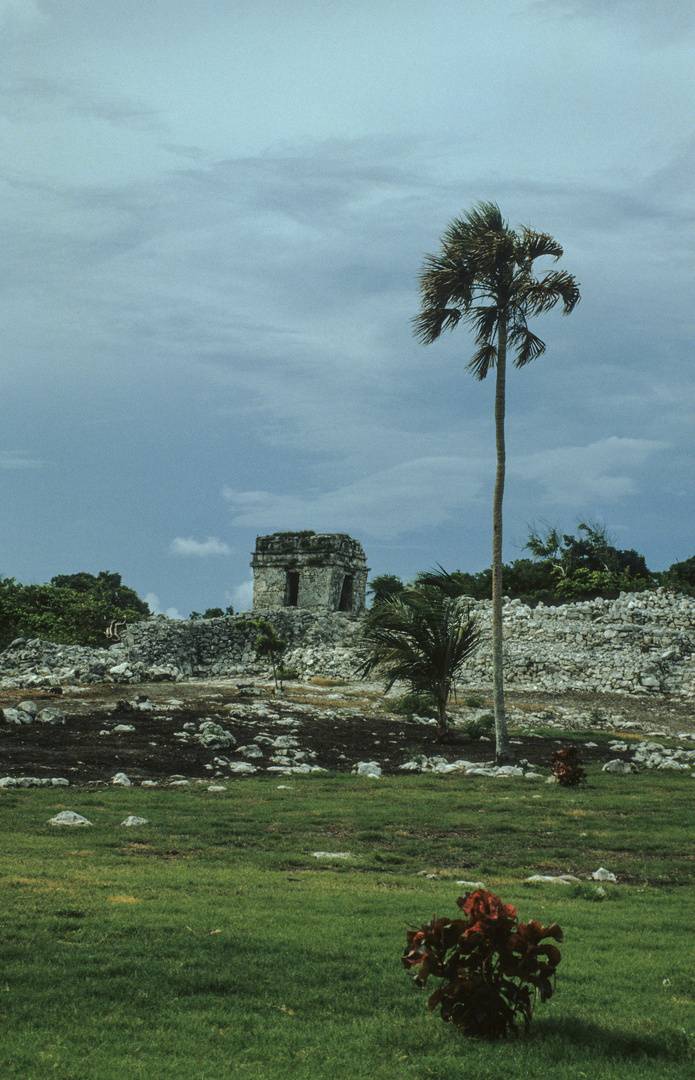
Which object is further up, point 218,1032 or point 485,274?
point 485,274

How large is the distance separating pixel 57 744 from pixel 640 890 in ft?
37.8

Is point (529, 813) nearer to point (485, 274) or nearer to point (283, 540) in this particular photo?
point (485, 274)

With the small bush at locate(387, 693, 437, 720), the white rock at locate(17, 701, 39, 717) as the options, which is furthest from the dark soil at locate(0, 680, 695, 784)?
the white rock at locate(17, 701, 39, 717)

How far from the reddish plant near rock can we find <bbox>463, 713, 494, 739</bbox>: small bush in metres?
6.62

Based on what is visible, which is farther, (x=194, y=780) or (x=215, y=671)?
(x=215, y=671)

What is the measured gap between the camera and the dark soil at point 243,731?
15250 millimetres

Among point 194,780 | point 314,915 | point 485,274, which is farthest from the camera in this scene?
point 485,274

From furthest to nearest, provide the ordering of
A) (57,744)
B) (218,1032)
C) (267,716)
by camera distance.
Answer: (267,716), (57,744), (218,1032)

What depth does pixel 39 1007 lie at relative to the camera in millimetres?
5137

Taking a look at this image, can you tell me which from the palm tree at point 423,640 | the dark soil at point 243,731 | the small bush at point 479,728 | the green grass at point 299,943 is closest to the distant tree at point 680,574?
the dark soil at point 243,731

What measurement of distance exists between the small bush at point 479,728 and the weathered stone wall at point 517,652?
830cm

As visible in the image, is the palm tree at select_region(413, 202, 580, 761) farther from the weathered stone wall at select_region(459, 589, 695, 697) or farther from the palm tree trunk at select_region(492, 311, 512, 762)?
the weathered stone wall at select_region(459, 589, 695, 697)

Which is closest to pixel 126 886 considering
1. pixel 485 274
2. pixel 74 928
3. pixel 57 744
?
pixel 74 928

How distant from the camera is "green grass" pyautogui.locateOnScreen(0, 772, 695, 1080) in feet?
15.5
